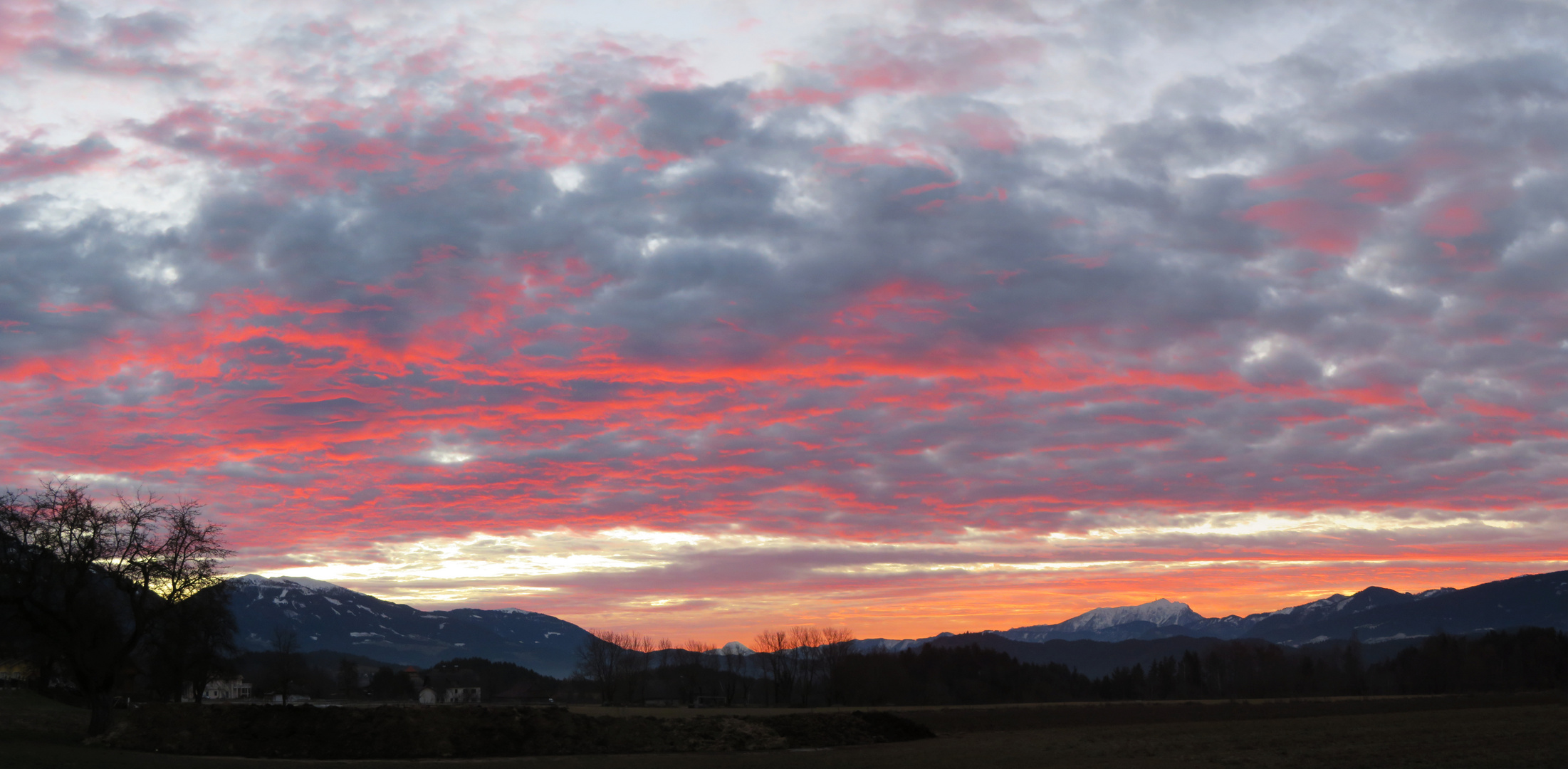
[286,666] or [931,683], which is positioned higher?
[286,666]

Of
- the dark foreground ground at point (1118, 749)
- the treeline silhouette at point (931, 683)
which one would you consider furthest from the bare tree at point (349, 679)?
the dark foreground ground at point (1118, 749)

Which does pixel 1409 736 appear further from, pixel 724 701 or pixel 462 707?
pixel 724 701

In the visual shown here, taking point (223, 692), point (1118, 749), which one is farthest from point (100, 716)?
point (223, 692)

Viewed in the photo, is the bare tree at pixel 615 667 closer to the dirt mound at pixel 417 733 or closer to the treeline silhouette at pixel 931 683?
the treeline silhouette at pixel 931 683

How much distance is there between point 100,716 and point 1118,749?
4938 cm

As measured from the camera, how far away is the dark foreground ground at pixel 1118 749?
1547 inches

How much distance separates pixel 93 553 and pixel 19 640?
5948 millimetres

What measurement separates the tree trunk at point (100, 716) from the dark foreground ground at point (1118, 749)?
1137 mm

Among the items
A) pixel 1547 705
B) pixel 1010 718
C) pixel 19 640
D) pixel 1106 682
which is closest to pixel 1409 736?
pixel 1010 718

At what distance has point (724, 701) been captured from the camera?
522 ft

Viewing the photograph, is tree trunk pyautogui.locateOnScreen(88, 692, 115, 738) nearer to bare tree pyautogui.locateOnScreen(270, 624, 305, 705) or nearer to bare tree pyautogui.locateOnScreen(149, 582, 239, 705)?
bare tree pyautogui.locateOnScreen(149, 582, 239, 705)

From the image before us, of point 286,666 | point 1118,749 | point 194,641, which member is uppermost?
point 194,641

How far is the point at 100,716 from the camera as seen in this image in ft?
160

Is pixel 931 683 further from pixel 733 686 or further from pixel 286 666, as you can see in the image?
pixel 286 666
